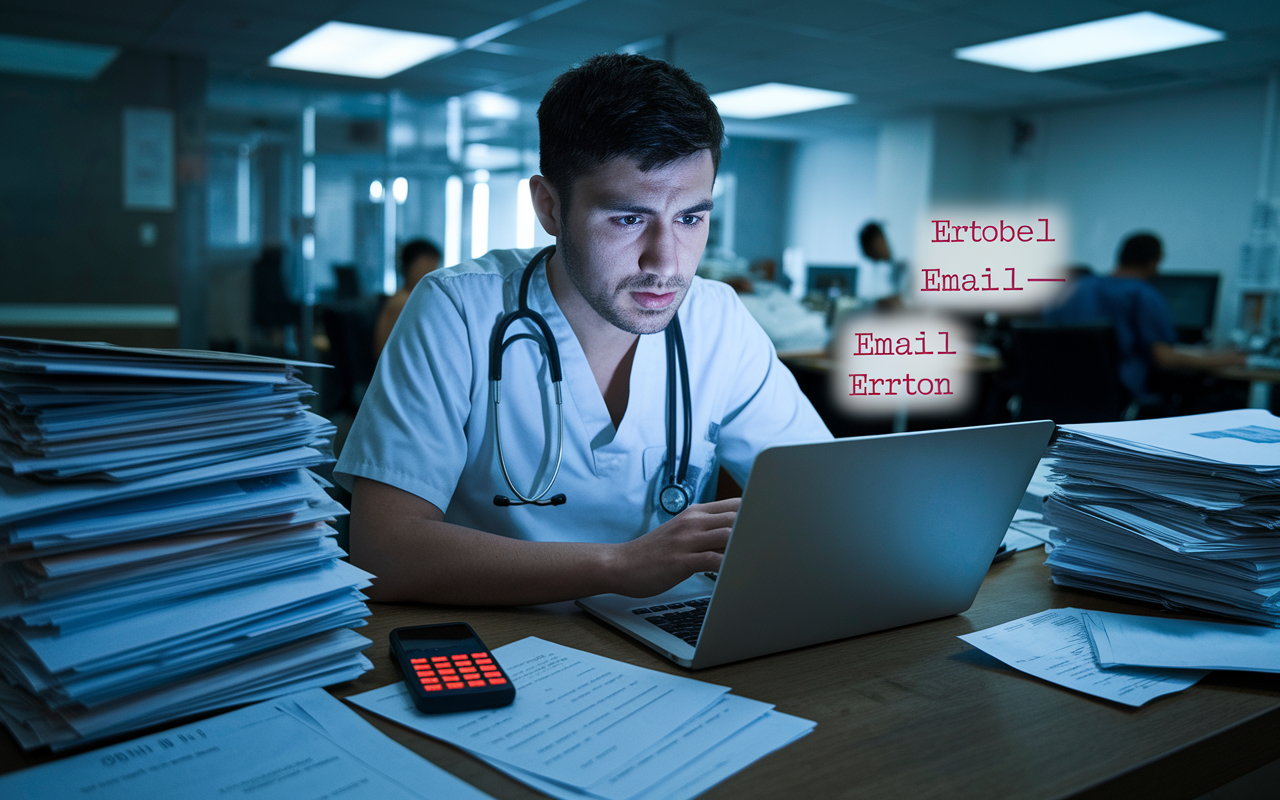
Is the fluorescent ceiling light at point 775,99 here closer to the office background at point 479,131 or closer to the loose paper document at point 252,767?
the office background at point 479,131

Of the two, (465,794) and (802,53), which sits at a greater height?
(802,53)

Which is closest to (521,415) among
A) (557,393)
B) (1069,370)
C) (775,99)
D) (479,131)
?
(557,393)

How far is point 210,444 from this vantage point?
27.5 inches

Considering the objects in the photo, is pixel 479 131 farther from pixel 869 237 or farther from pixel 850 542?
pixel 850 542

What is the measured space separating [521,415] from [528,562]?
33 centimetres

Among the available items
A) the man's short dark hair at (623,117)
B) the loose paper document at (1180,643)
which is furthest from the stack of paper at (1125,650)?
the man's short dark hair at (623,117)

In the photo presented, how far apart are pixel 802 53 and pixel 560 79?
5024 mm

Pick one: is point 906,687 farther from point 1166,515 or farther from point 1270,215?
point 1270,215

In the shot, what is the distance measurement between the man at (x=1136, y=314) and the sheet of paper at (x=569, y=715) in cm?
434

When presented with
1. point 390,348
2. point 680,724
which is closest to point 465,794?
point 680,724

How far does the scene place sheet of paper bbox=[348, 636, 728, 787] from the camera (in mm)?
619

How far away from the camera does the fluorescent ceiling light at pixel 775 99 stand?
7.09 meters

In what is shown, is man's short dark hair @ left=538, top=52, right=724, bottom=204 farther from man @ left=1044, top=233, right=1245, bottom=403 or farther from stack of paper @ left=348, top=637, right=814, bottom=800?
man @ left=1044, top=233, right=1245, bottom=403

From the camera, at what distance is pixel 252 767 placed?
1.98 feet
